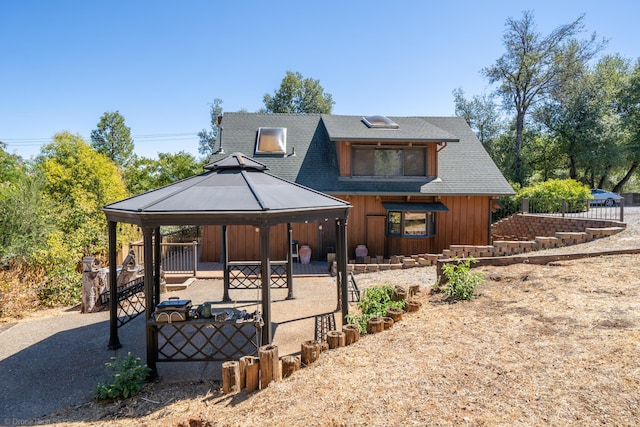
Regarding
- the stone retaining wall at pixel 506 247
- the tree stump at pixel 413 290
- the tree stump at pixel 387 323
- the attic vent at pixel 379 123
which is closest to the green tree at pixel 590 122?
the stone retaining wall at pixel 506 247

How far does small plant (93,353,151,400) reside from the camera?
414cm

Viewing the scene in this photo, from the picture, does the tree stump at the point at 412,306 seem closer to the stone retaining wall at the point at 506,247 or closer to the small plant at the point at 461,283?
the small plant at the point at 461,283

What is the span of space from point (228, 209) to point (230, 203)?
21 centimetres

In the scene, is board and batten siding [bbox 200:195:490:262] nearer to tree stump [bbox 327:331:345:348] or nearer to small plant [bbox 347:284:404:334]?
small plant [bbox 347:284:404:334]

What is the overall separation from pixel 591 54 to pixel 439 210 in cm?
2382

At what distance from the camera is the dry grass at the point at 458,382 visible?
10.2 feet

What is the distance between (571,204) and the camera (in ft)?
53.0

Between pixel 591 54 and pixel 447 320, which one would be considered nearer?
pixel 447 320

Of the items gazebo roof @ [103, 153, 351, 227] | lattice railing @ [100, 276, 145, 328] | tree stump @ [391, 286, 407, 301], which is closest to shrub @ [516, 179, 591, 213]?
tree stump @ [391, 286, 407, 301]

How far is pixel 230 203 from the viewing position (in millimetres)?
4863

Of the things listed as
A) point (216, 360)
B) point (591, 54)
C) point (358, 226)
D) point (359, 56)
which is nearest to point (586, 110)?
point (591, 54)

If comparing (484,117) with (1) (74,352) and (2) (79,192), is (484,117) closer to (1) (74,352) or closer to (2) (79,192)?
(2) (79,192)

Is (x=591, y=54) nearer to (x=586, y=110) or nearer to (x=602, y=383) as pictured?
(x=586, y=110)

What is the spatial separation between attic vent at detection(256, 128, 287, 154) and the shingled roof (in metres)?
0.24
